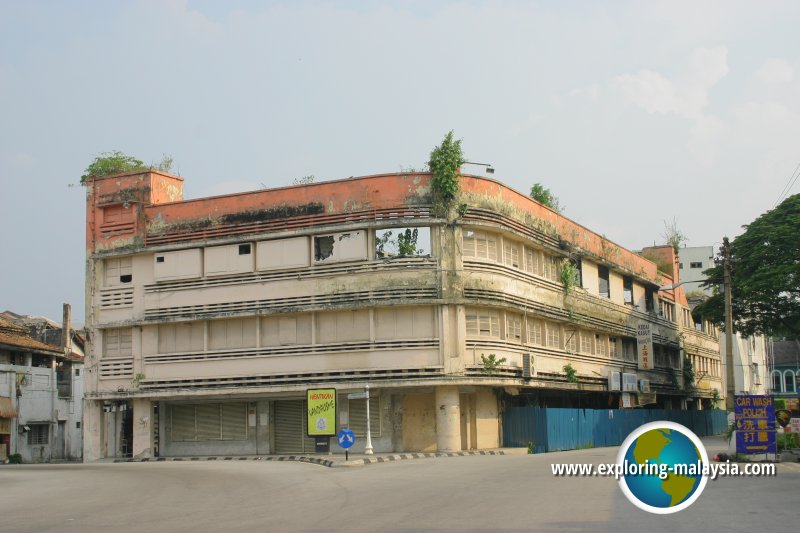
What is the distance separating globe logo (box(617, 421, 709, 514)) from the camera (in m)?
14.2

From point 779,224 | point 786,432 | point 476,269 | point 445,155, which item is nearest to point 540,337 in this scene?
point 476,269

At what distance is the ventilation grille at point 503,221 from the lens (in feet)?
122

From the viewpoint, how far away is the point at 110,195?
4197cm

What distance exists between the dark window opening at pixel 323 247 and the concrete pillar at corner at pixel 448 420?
683cm

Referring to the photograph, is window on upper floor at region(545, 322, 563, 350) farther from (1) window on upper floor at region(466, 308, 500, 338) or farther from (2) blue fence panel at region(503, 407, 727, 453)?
(1) window on upper floor at region(466, 308, 500, 338)

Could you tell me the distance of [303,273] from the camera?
37469 mm

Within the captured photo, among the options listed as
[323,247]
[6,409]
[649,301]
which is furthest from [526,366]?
[6,409]

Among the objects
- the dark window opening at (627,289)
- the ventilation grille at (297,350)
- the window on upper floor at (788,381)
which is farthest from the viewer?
the window on upper floor at (788,381)

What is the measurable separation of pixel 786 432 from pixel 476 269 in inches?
499

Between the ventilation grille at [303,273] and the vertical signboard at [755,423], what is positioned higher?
the ventilation grille at [303,273]

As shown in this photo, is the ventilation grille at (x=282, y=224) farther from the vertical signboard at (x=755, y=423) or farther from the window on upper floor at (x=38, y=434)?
the window on upper floor at (x=38, y=434)

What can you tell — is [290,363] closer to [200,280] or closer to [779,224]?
[200,280]

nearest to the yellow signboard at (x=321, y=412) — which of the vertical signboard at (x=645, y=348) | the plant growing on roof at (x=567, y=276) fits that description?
the plant growing on roof at (x=567, y=276)

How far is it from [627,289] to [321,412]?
29.7 m
